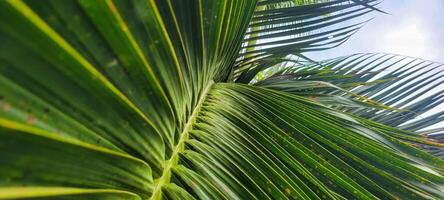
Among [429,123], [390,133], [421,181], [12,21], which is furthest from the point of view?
[429,123]

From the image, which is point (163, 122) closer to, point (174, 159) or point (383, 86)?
point (174, 159)

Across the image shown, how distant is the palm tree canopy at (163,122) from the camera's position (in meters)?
0.34

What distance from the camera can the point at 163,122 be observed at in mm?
582

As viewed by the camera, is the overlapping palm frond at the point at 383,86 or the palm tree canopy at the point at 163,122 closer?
the palm tree canopy at the point at 163,122

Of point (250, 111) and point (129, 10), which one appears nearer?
point (129, 10)

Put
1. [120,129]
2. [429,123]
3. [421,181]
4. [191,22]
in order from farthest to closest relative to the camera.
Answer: [429,123], [421,181], [191,22], [120,129]

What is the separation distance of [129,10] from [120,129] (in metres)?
0.13

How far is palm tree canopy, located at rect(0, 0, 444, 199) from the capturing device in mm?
342

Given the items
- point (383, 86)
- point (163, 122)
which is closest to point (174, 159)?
point (163, 122)

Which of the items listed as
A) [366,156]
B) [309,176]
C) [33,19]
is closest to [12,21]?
[33,19]

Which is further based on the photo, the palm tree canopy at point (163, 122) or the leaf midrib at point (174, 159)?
the leaf midrib at point (174, 159)

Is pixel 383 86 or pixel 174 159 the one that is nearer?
pixel 174 159

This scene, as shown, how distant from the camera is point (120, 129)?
1.53 feet

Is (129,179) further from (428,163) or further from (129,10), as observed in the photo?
(428,163)
